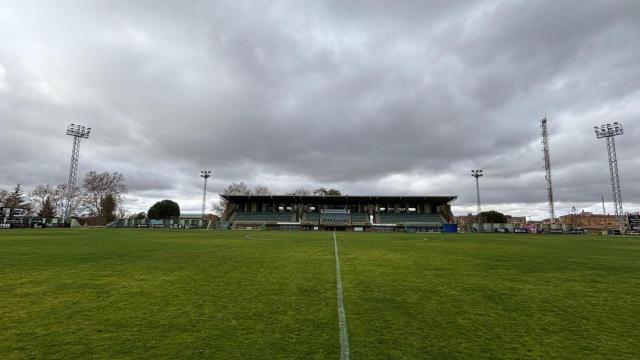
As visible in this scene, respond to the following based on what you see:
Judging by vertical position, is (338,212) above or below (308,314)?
above

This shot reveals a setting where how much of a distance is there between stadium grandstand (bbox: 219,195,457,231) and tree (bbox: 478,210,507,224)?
34.8 metres

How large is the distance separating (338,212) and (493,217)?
58.0 m

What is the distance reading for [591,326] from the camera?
6023mm

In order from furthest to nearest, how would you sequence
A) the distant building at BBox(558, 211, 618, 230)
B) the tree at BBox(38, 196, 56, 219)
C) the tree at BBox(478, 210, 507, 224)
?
the distant building at BBox(558, 211, 618, 230) → the tree at BBox(478, 210, 507, 224) → the tree at BBox(38, 196, 56, 219)

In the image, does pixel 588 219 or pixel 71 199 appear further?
pixel 588 219

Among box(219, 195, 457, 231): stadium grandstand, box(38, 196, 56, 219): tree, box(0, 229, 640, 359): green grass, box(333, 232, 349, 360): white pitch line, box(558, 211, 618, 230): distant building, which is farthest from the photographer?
box(558, 211, 618, 230): distant building

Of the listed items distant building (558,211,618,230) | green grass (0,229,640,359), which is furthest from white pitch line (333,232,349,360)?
distant building (558,211,618,230)

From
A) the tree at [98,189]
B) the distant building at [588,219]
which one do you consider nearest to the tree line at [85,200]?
the tree at [98,189]

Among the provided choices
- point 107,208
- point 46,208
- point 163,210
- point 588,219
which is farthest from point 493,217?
point 46,208

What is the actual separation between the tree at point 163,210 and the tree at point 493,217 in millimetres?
96167

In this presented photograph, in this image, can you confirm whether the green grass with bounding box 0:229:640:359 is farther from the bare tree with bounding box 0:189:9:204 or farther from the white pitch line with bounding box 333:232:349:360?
the bare tree with bounding box 0:189:9:204

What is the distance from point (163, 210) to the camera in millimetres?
95562

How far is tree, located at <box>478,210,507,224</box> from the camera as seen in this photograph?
106312 mm

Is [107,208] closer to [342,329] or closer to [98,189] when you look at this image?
[98,189]
